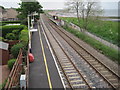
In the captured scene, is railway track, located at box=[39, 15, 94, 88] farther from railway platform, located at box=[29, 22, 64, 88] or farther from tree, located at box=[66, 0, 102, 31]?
tree, located at box=[66, 0, 102, 31]

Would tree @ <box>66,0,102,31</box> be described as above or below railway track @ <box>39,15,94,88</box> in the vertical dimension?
above

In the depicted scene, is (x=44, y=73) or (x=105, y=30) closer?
(x=44, y=73)

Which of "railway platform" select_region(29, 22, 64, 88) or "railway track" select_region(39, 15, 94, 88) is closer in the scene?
"railway track" select_region(39, 15, 94, 88)

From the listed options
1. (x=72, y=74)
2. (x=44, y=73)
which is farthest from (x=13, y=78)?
(x=72, y=74)

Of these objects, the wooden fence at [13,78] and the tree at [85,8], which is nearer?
the wooden fence at [13,78]

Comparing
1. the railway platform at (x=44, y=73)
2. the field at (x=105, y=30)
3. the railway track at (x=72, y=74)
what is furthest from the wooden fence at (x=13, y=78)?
the field at (x=105, y=30)

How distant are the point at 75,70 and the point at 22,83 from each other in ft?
17.3

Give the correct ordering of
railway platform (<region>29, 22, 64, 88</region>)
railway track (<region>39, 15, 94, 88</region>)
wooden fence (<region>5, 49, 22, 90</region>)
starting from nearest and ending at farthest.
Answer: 1. wooden fence (<region>5, 49, 22, 90</region>)
2. railway track (<region>39, 15, 94, 88</region>)
3. railway platform (<region>29, 22, 64, 88</region>)

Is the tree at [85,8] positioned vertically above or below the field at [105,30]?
above

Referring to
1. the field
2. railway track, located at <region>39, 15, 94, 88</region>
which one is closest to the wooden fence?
railway track, located at <region>39, 15, 94, 88</region>

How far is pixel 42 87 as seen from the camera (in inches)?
408

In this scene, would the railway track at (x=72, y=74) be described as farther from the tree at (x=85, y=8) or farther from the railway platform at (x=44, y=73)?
the tree at (x=85, y=8)

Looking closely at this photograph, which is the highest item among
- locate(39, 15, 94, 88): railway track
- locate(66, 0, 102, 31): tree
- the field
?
locate(66, 0, 102, 31): tree

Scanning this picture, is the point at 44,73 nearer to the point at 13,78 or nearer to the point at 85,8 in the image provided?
the point at 13,78
